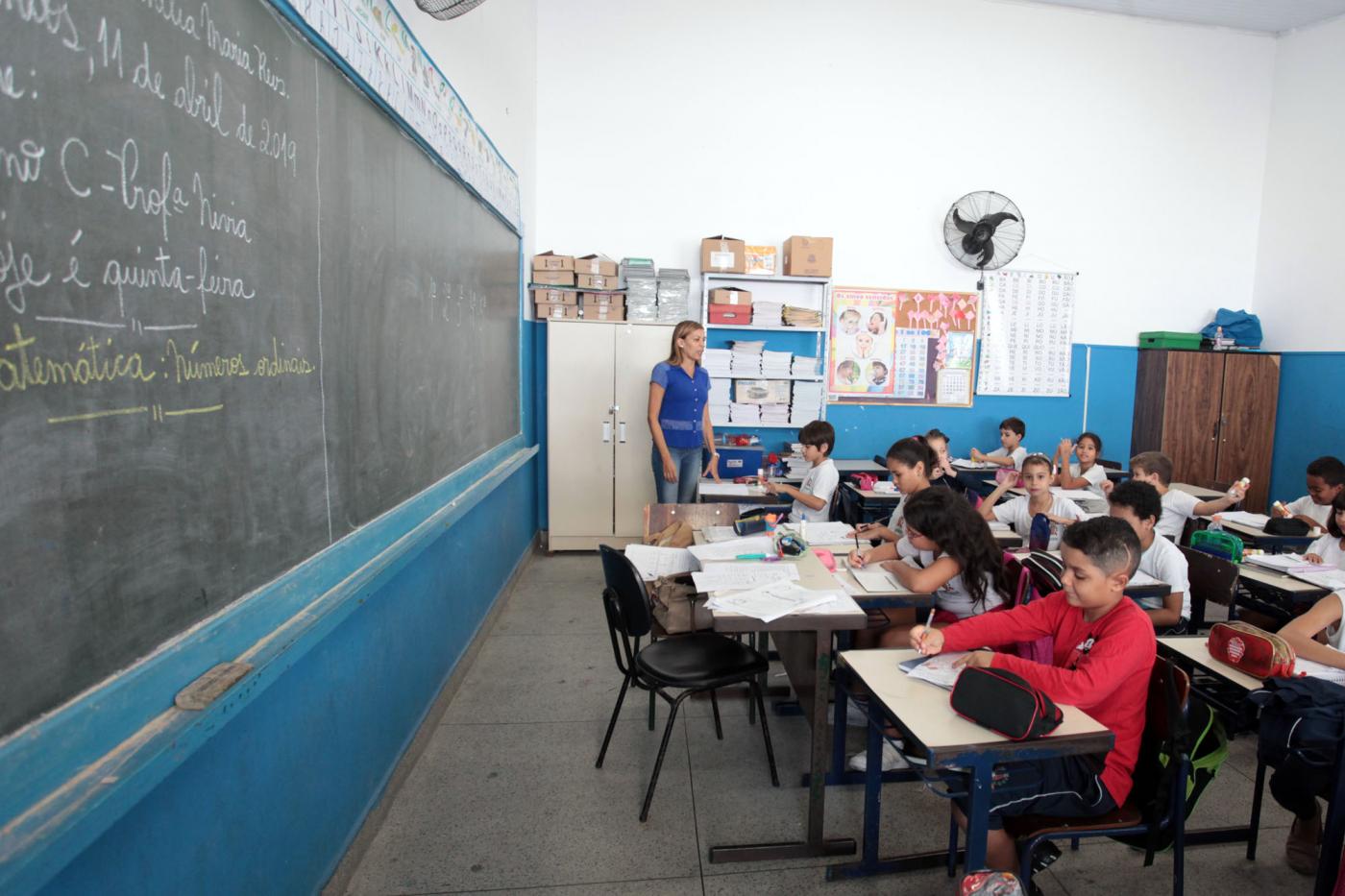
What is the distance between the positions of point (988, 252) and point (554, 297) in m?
3.46

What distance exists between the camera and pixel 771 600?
2025 mm

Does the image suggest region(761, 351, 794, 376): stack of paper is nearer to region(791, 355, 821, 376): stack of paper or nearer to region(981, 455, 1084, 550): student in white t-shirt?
region(791, 355, 821, 376): stack of paper

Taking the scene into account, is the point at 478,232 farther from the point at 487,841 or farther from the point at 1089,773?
the point at 1089,773

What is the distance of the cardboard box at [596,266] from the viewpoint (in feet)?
16.7

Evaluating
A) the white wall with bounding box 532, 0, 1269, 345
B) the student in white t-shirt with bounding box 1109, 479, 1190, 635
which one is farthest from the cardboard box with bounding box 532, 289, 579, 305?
the student in white t-shirt with bounding box 1109, 479, 1190, 635

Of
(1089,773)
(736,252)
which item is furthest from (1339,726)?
(736,252)

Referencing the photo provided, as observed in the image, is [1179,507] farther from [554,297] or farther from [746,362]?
[554,297]

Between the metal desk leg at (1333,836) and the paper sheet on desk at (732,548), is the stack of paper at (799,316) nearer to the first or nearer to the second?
the paper sheet on desk at (732,548)

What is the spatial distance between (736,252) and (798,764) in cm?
376

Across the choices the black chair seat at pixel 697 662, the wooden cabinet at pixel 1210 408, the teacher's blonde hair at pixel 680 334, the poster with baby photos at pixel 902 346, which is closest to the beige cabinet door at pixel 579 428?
the teacher's blonde hair at pixel 680 334

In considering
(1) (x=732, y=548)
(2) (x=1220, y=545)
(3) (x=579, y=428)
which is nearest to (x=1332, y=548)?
(2) (x=1220, y=545)

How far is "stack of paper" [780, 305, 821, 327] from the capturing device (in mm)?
5270

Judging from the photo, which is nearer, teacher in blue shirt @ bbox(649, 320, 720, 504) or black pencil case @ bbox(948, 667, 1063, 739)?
black pencil case @ bbox(948, 667, 1063, 739)

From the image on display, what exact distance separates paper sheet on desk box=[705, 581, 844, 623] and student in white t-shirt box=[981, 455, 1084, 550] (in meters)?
1.74
